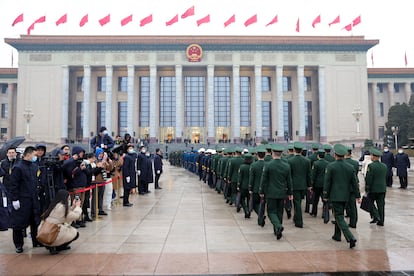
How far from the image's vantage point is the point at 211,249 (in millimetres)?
6617

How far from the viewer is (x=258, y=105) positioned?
2261 inches

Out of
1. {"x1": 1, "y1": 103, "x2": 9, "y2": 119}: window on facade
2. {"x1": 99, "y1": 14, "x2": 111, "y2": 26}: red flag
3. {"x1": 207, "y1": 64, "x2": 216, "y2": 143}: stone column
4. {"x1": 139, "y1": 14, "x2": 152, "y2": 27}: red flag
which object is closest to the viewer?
{"x1": 99, "y1": 14, "x2": 111, "y2": 26}: red flag

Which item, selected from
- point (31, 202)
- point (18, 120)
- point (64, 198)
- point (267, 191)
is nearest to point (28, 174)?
point (31, 202)

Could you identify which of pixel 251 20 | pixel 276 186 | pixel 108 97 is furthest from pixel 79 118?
pixel 276 186

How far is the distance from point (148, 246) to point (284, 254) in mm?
2620

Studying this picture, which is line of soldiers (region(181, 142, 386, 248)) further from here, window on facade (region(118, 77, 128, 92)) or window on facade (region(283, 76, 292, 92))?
window on facade (region(283, 76, 292, 92))

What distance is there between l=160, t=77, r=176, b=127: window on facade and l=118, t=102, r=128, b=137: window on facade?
6.12 metres

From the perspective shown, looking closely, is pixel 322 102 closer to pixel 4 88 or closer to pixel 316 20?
pixel 316 20

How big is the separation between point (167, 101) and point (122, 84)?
8605 mm

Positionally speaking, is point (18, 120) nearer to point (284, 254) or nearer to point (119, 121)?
point (119, 121)

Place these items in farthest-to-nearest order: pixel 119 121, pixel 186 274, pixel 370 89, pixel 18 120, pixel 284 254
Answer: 1. pixel 370 89
2. pixel 119 121
3. pixel 18 120
4. pixel 284 254
5. pixel 186 274

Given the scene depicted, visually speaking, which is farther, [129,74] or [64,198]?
[129,74]

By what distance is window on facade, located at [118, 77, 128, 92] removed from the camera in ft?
202

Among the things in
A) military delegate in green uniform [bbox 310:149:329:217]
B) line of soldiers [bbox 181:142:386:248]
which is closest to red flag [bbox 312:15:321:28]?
line of soldiers [bbox 181:142:386:248]
